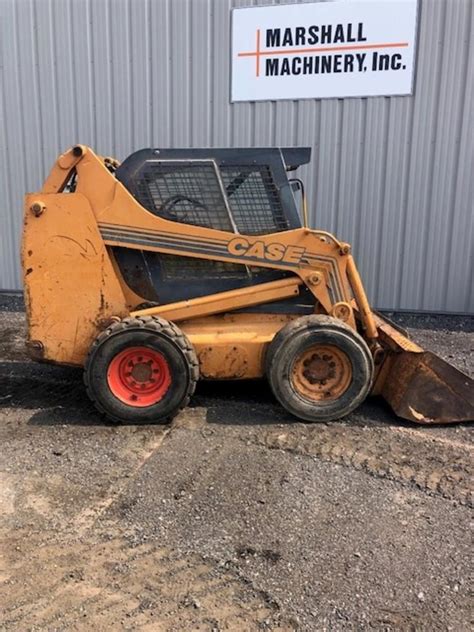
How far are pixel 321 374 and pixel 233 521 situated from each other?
65.3 inches

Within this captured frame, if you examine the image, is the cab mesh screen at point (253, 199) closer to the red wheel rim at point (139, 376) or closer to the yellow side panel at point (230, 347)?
the yellow side panel at point (230, 347)

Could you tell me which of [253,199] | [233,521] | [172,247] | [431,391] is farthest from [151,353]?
[431,391]

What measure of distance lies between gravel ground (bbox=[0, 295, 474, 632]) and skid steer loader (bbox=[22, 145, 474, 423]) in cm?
29

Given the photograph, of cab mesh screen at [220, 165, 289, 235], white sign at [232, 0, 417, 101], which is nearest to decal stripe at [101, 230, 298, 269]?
cab mesh screen at [220, 165, 289, 235]

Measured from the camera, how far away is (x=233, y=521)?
317 centimetres

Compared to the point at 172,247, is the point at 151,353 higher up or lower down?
lower down

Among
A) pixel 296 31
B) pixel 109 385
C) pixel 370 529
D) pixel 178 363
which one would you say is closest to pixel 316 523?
pixel 370 529

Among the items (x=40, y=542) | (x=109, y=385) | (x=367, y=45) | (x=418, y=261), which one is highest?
(x=367, y=45)

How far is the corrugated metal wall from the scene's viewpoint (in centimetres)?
748

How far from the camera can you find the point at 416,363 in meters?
4.40

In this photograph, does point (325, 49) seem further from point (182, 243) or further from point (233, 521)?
point (233, 521)

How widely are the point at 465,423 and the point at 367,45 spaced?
519 cm

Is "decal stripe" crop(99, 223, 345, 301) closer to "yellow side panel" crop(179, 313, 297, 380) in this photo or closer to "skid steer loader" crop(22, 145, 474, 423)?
"skid steer loader" crop(22, 145, 474, 423)

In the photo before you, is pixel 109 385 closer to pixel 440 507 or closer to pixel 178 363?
pixel 178 363
